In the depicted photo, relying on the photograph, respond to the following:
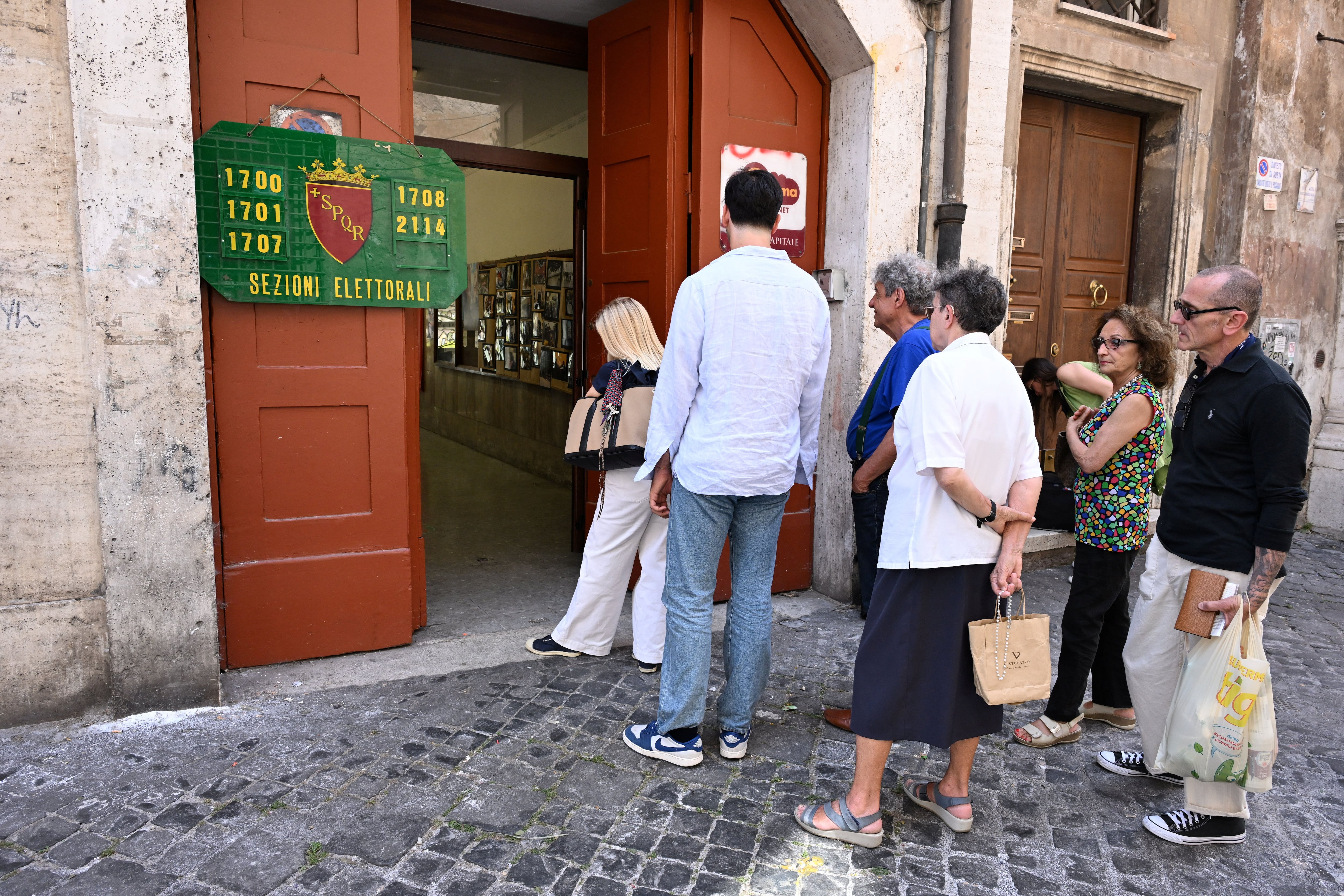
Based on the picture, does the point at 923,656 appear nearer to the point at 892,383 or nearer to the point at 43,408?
the point at 892,383

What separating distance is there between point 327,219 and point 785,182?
2476 millimetres

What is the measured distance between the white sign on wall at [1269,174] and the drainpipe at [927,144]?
338 cm

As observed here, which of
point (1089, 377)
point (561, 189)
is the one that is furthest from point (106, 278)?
point (561, 189)

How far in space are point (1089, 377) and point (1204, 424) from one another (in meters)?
0.70

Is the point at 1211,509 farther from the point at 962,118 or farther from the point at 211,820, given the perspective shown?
the point at 211,820

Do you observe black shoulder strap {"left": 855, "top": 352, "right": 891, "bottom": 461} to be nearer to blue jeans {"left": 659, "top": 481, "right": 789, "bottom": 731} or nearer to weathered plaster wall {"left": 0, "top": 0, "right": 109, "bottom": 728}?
blue jeans {"left": 659, "top": 481, "right": 789, "bottom": 731}

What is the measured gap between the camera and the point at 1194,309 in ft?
9.21

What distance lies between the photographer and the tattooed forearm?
265 cm

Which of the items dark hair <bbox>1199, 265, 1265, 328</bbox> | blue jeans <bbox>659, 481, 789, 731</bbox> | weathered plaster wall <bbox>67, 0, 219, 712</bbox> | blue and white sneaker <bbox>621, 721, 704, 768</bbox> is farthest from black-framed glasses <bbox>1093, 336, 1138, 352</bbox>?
weathered plaster wall <bbox>67, 0, 219, 712</bbox>

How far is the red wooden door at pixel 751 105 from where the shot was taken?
4.59 metres

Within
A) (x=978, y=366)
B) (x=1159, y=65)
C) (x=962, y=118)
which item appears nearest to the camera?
(x=978, y=366)

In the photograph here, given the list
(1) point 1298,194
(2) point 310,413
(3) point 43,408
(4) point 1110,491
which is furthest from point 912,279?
(1) point 1298,194

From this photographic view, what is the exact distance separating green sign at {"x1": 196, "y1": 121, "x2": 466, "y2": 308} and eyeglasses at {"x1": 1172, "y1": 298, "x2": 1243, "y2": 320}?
109 inches

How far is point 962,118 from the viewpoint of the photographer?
496 centimetres
